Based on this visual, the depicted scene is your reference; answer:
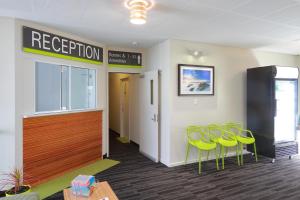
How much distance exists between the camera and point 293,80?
16.0 feet

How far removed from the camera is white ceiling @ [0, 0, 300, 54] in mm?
2605

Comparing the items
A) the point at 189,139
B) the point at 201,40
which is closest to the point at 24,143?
the point at 189,139

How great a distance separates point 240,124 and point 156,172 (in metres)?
2.50

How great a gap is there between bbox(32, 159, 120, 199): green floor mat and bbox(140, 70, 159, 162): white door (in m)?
0.82

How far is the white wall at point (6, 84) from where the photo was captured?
3104 mm

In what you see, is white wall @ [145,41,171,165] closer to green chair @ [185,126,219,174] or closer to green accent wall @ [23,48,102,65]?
green chair @ [185,126,219,174]

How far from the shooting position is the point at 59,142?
12.2ft

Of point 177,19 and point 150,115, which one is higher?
point 177,19

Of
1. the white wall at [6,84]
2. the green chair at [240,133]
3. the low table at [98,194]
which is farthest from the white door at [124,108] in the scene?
the low table at [98,194]

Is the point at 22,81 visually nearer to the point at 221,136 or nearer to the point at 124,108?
the point at 124,108

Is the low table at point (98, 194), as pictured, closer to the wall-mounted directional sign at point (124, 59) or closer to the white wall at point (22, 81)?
the white wall at point (22, 81)

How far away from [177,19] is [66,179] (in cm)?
322

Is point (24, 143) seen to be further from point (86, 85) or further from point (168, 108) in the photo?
point (168, 108)

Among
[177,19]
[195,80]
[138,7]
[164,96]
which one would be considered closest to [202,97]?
[195,80]
